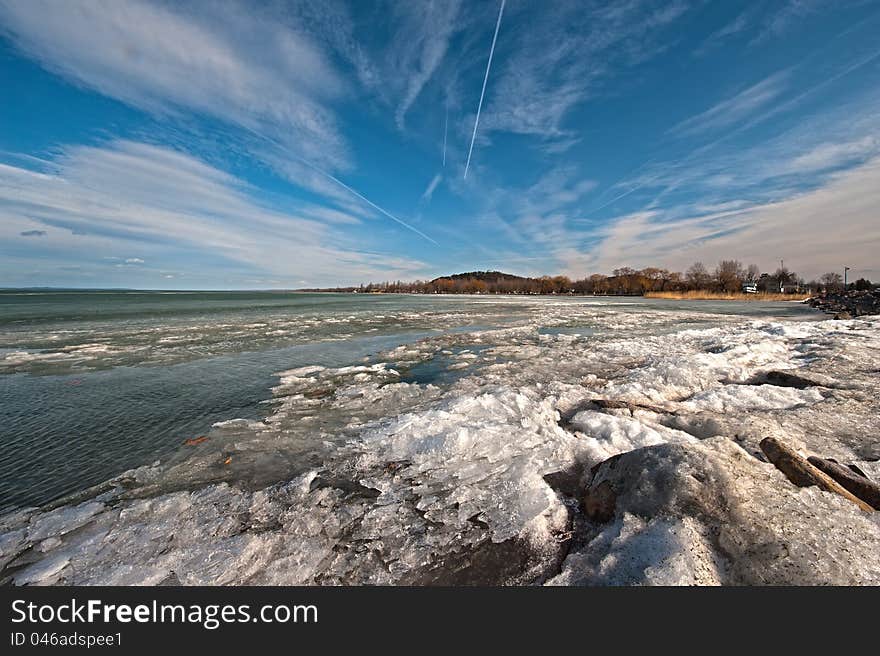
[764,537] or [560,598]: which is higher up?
[764,537]

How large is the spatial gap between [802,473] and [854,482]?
303mm

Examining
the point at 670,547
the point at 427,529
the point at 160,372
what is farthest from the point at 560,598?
the point at 160,372

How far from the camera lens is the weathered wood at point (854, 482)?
2.22 meters

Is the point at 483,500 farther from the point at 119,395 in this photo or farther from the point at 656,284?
the point at 656,284

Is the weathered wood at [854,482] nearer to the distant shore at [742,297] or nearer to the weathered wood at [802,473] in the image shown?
the weathered wood at [802,473]

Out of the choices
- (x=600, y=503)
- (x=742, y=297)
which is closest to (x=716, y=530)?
(x=600, y=503)

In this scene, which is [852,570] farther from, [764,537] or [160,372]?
[160,372]

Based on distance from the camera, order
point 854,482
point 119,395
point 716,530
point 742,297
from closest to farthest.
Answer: point 716,530, point 854,482, point 119,395, point 742,297

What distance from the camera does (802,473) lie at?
2420mm

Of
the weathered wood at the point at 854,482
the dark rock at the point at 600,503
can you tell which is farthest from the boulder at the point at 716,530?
the weathered wood at the point at 854,482

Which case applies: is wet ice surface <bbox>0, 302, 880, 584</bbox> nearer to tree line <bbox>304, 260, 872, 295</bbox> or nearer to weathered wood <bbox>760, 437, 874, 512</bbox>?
weathered wood <bbox>760, 437, 874, 512</bbox>

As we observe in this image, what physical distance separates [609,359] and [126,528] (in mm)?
8619

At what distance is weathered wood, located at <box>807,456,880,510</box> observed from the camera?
7.28 feet

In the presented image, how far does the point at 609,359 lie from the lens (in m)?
8.11
